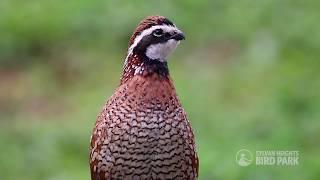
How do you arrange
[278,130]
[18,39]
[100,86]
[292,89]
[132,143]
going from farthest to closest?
[18,39] → [100,86] → [292,89] → [278,130] → [132,143]

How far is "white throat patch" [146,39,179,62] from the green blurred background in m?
2.74

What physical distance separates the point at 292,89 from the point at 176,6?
7.61 feet

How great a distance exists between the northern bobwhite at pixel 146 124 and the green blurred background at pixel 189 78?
272cm

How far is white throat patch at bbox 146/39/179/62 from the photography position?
6.19 m

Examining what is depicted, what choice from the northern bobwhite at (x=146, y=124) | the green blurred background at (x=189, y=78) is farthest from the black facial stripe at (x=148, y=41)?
the green blurred background at (x=189, y=78)

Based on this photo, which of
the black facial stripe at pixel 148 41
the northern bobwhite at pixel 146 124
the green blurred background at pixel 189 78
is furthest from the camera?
the green blurred background at pixel 189 78

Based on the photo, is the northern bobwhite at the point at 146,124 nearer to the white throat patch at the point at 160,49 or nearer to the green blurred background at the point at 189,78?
the white throat patch at the point at 160,49

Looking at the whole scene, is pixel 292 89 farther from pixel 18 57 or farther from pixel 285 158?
pixel 18 57

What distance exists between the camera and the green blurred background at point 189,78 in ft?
31.1

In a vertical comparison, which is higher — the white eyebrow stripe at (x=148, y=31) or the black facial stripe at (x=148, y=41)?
the white eyebrow stripe at (x=148, y=31)

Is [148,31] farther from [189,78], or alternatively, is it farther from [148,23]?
[189,78]

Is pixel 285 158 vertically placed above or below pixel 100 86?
below

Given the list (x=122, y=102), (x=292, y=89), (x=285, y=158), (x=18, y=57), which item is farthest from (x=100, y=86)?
(x=122, y=102)

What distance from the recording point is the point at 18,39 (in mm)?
11812
